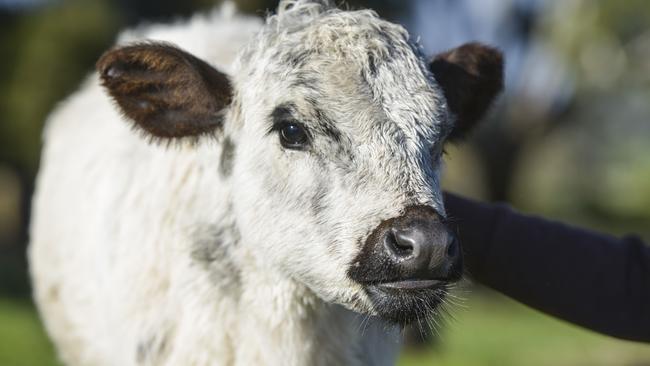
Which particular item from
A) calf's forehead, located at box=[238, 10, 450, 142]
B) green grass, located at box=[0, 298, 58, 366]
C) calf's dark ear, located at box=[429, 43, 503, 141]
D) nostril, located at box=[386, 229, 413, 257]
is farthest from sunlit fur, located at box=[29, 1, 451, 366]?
green grass, located at box=[0, 298, 58, 366]

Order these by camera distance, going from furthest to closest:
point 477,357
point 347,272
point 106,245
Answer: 1. point 477,357
2. point 106,245
3. point 347,272

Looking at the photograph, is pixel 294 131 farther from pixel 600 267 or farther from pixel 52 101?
pixel 52 101

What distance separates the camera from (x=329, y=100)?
11.9 ft

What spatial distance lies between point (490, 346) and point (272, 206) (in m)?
9.06

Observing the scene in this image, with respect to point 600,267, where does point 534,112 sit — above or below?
below

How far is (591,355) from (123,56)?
852cm

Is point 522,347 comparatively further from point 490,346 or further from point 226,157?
point 226,157

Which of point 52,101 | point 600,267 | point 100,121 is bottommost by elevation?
point 52,101

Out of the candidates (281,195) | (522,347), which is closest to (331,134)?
(281,195)

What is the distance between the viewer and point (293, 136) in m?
3.73

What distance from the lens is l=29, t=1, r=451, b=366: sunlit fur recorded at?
3539 millimetres

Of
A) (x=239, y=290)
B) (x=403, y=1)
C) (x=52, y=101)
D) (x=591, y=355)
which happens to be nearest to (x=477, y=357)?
(x=591, y=355)

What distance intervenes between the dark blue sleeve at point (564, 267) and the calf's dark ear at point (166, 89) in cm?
116

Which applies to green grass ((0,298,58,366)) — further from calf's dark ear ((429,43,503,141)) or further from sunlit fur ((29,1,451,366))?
calf's dark ear ((429,43,503,141))
